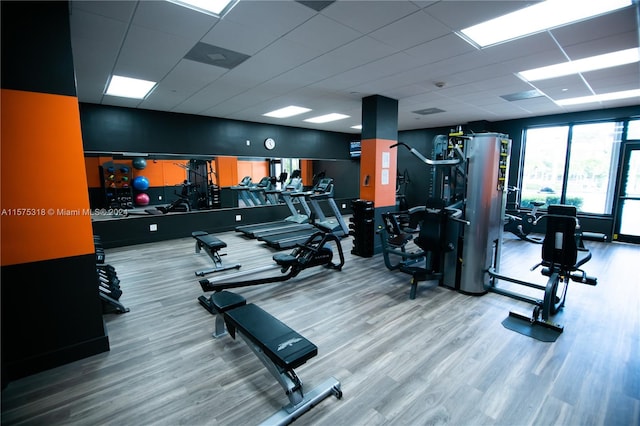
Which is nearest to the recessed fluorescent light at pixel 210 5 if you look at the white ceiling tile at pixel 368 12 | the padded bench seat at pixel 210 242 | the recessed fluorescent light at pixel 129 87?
the white ceiling tile at pixel 368 12

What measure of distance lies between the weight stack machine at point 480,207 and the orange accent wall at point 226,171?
6.94 metres

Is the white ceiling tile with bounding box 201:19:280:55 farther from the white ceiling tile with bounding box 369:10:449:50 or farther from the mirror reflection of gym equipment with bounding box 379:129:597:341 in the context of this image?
the mirror reflection of gym equipment with bounding box 379:129:597:341

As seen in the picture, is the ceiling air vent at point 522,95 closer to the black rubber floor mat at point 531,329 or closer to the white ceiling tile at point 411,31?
the white ceiling tile at point 411,31

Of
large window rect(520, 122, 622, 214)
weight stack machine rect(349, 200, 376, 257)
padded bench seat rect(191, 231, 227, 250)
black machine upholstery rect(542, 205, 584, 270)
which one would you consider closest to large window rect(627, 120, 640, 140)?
large window rect(520, 122, 622, 214)

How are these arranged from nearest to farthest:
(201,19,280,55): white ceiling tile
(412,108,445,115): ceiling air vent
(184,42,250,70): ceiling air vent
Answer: (201,19,280,55): white ceiling tile → (184,42,250,70): ceiling air vent → (412,108,445,115): ceiling air vent

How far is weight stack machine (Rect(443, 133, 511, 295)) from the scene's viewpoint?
11.4 feet

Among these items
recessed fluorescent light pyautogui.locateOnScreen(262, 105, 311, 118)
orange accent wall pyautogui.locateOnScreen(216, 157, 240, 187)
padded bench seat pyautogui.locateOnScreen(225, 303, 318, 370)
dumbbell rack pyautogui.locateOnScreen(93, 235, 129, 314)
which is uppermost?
recessed fluorescent light pyautogui.locateOnScreen(262, 105, 311, 118)

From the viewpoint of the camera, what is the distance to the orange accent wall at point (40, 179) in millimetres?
2033

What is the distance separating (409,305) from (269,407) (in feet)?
6.61

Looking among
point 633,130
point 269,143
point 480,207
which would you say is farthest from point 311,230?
point 633,130

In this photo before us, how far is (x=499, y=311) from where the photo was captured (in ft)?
10.6

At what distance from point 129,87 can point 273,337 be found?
15.6 feet

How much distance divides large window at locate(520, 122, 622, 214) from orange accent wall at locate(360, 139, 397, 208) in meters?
4.52

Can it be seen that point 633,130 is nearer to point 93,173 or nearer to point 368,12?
point 368,12
